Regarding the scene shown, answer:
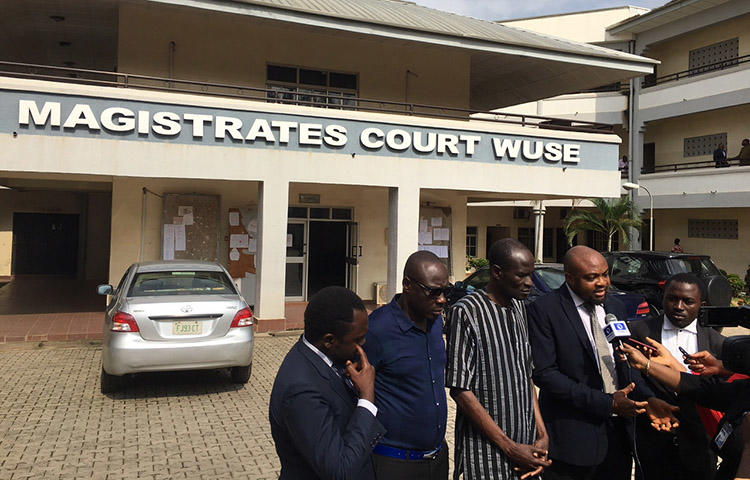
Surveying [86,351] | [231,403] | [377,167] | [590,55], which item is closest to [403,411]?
[231,403]

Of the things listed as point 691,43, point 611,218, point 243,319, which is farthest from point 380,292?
point 691,43

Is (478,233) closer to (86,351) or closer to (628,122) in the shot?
(628,122)

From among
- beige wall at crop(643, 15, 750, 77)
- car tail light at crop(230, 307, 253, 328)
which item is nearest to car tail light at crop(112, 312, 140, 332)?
car tail light at crop(230, 307, 253, 328)

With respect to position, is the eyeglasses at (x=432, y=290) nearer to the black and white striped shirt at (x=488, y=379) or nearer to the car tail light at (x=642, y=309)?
the black and white striped shirt at (x=488, y=379)

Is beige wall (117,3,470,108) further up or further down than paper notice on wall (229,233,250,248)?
further up

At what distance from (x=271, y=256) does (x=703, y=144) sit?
20315 mm

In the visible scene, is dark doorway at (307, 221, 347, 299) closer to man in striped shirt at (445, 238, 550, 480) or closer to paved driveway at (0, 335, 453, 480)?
paved driveway at (0, 335, 453, 480)

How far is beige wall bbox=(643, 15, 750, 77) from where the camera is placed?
21.6 metres

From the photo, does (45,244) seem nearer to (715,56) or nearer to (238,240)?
(238,240)

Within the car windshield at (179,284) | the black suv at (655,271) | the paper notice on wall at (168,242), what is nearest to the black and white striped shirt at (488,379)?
the car windshield at (179,284)

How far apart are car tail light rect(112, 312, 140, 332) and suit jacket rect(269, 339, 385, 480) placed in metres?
4.71

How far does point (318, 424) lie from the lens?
206cm

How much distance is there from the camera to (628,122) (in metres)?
26.0

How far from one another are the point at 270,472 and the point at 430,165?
329 inches
